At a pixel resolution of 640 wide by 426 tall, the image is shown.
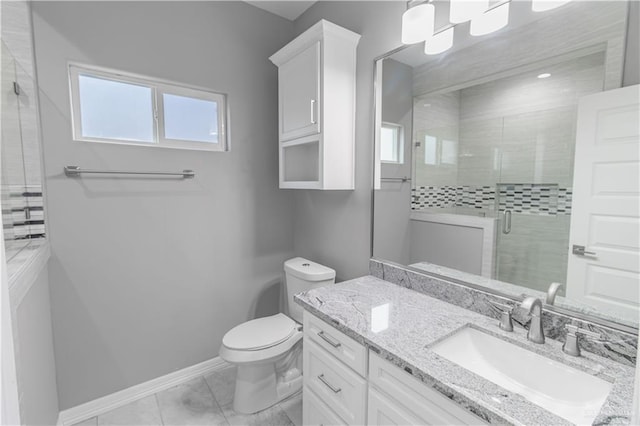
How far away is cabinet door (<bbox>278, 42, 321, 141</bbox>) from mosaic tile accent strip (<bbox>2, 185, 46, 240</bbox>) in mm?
1374

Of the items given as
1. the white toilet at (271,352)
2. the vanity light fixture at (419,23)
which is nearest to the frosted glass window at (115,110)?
the white toilet at (271,352)

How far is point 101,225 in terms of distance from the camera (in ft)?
5.79

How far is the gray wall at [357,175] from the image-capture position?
1.72 metres

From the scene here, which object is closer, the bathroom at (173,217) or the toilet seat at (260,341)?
the bathroom at (173,217)

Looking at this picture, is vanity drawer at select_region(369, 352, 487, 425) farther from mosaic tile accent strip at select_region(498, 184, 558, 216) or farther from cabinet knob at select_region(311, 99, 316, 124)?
cabinet knob at select_region(311, 99, 316, 124)

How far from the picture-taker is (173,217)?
1992mm

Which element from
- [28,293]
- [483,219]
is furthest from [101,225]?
[483,219]

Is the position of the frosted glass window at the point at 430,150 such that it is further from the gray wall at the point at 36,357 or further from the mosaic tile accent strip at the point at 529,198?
the gray wall at the point at 36,357

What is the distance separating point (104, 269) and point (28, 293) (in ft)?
2.03

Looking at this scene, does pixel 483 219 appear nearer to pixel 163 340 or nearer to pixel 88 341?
pixel 163 340

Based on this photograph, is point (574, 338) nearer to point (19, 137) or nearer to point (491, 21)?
point (491, 21)

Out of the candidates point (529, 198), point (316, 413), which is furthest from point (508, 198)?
point (316, 413)

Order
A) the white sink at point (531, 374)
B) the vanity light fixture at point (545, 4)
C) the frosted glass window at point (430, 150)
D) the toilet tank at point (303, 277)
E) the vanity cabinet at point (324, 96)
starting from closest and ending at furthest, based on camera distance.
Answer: the white sink at point (531, 374) → the vanity light fixture at point (545, 4) → the frosted glass window at point (430, 150) → the vanity cabinet at point (324, 96) → the toilet tank at point (303, 277)

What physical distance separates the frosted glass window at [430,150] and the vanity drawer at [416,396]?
0.94m
